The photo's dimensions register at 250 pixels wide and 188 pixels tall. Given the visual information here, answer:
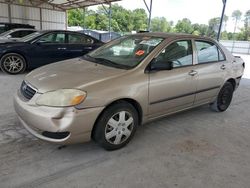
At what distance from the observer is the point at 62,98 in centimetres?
232

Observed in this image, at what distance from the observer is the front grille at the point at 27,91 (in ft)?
8.25

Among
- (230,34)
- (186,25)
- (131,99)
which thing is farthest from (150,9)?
(230,34)

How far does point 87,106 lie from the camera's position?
235cm

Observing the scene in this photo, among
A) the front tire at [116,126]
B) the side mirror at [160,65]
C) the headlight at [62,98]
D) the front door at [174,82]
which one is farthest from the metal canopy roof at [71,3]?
the headlight at [62,98]

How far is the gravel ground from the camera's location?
2250 millimetres

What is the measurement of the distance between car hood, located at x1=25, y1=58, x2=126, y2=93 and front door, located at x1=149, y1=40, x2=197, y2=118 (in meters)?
0.52

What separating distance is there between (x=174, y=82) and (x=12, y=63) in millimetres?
4970

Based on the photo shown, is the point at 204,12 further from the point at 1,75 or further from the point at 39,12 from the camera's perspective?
the point at 1,75

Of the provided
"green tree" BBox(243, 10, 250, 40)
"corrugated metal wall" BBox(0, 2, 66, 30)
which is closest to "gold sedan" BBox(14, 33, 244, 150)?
"corrugated metal wall" BBox(0, 2, 66, 30)

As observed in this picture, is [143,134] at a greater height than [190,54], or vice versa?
[190,54]

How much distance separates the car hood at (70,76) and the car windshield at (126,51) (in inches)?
7.2

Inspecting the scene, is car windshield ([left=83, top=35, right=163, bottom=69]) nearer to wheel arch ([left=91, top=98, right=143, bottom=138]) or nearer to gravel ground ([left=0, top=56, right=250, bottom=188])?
wheel arch ([left=91, top=98, right=143, bottom=138])

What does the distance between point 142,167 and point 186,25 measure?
51.3 m

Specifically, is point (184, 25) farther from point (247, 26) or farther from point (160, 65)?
point (160, 65)
